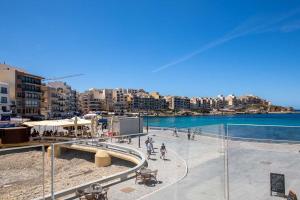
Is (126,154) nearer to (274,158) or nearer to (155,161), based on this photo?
(155,161)

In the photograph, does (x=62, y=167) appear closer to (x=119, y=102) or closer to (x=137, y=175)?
(x=137, y=175)

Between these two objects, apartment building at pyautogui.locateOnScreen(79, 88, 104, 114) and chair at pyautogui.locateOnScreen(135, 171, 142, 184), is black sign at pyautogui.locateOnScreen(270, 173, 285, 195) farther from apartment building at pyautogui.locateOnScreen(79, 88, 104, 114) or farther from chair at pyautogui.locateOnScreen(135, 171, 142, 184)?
apartment building at pyautogui.locateOnScreen(79, 88, 104, 114)

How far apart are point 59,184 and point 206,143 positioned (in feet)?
44.0

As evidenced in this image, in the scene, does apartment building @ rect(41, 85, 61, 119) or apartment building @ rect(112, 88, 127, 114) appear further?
apartment building @ rect(112, 88, 127, 114)

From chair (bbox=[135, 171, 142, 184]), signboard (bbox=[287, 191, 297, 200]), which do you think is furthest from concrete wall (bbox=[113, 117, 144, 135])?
signboard (bbox=[287, 191, 297, 200])

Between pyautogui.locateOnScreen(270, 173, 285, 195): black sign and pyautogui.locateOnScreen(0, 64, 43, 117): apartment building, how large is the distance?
8017 cm

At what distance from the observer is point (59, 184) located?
21094 mm

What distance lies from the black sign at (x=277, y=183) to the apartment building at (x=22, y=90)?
8017cm

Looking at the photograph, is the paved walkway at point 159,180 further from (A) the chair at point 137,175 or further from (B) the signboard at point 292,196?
(B) the signboard at point 292,196

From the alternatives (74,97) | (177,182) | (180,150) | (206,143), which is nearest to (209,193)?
(177,182)

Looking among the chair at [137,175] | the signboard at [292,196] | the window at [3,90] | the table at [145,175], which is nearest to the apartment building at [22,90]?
the window at [3,90]

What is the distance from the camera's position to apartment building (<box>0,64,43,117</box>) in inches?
3204

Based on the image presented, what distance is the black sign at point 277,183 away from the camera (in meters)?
10.2

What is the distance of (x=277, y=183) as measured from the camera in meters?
10.3
